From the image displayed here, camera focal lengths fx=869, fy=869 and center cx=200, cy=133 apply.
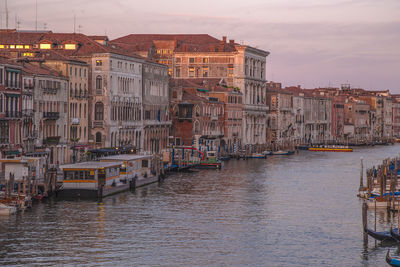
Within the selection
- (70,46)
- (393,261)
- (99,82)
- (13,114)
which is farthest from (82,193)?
(70,46)

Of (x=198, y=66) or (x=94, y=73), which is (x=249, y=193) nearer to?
(x=94, y=73)

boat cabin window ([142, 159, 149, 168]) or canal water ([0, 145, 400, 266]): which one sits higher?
boat cabin window ([142, 159, 149, 168])

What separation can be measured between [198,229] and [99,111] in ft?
96.7

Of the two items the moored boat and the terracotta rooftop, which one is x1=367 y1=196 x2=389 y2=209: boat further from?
the terracotta rooftop

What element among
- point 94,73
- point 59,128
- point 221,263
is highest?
point 94,73

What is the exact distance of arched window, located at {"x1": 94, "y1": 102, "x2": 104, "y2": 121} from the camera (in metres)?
61.8

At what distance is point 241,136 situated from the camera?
93562mm

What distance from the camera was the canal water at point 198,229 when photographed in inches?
1120

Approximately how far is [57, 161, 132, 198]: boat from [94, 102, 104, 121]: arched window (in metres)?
17.3

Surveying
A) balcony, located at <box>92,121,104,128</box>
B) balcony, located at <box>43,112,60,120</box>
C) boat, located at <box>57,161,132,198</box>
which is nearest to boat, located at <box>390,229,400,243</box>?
boat, located at <box>57,161,132,198</box>

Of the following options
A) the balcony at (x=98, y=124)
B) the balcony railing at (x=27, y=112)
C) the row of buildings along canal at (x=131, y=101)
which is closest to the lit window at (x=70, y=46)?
the row of buildings along canal at (x=131, y=101)

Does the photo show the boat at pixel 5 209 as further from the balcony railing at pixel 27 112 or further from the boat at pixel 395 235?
the boat at pixel 395 235

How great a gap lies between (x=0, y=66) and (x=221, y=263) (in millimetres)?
22888

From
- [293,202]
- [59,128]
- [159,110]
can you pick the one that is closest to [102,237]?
[293,202]
